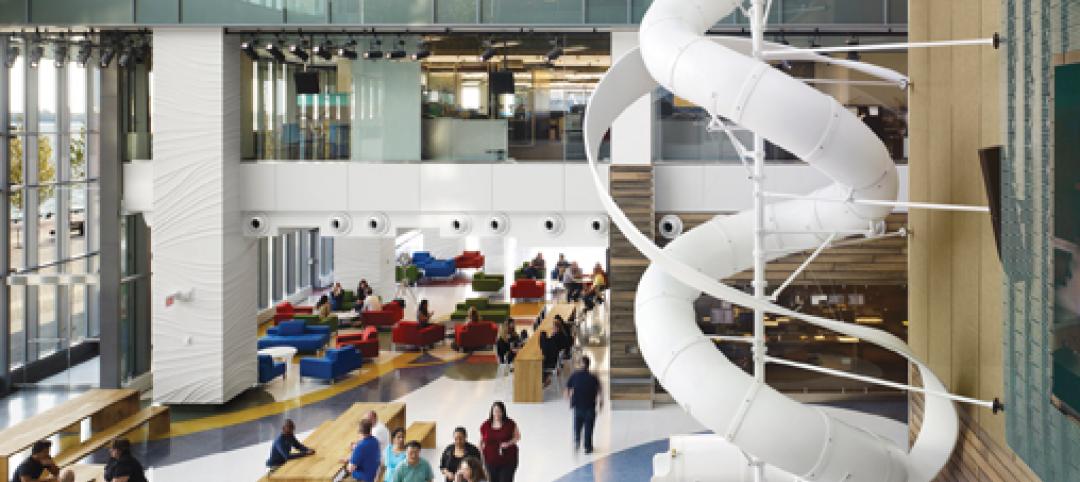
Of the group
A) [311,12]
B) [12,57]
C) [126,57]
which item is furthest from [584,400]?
[12,57]

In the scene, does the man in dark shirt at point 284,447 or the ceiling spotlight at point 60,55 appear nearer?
the man in dark shirt at point 284,447

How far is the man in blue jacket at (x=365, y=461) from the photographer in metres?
13.5

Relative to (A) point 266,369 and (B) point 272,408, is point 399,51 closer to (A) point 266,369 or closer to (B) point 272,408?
(A) point 266,369

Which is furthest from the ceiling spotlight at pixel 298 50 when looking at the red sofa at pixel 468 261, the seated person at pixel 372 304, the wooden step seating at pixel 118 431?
the red sofa at pixel 468 261

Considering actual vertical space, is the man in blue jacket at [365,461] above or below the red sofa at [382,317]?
below

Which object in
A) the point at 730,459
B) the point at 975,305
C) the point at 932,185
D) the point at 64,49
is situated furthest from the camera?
the point at 64,49

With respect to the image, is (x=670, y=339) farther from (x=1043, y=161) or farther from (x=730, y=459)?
(x=1043, y=161)

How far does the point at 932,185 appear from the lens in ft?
34.9

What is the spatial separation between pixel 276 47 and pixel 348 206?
107 inches

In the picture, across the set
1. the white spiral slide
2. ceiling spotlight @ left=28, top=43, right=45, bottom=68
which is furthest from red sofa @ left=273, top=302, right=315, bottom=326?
the white spiral slide

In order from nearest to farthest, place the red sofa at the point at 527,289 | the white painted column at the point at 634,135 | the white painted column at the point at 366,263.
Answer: the white painted column at the point at 634,135 < the white painted column at the point at 366,263 < the red sofa at the point at 527,289

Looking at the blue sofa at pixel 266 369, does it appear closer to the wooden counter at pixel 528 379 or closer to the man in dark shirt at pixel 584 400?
the wooden counter at pixel 528 379

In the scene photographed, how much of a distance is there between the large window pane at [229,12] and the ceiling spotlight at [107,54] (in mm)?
1311

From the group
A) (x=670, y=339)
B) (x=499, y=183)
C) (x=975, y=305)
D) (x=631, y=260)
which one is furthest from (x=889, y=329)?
(x=975, y=305)
